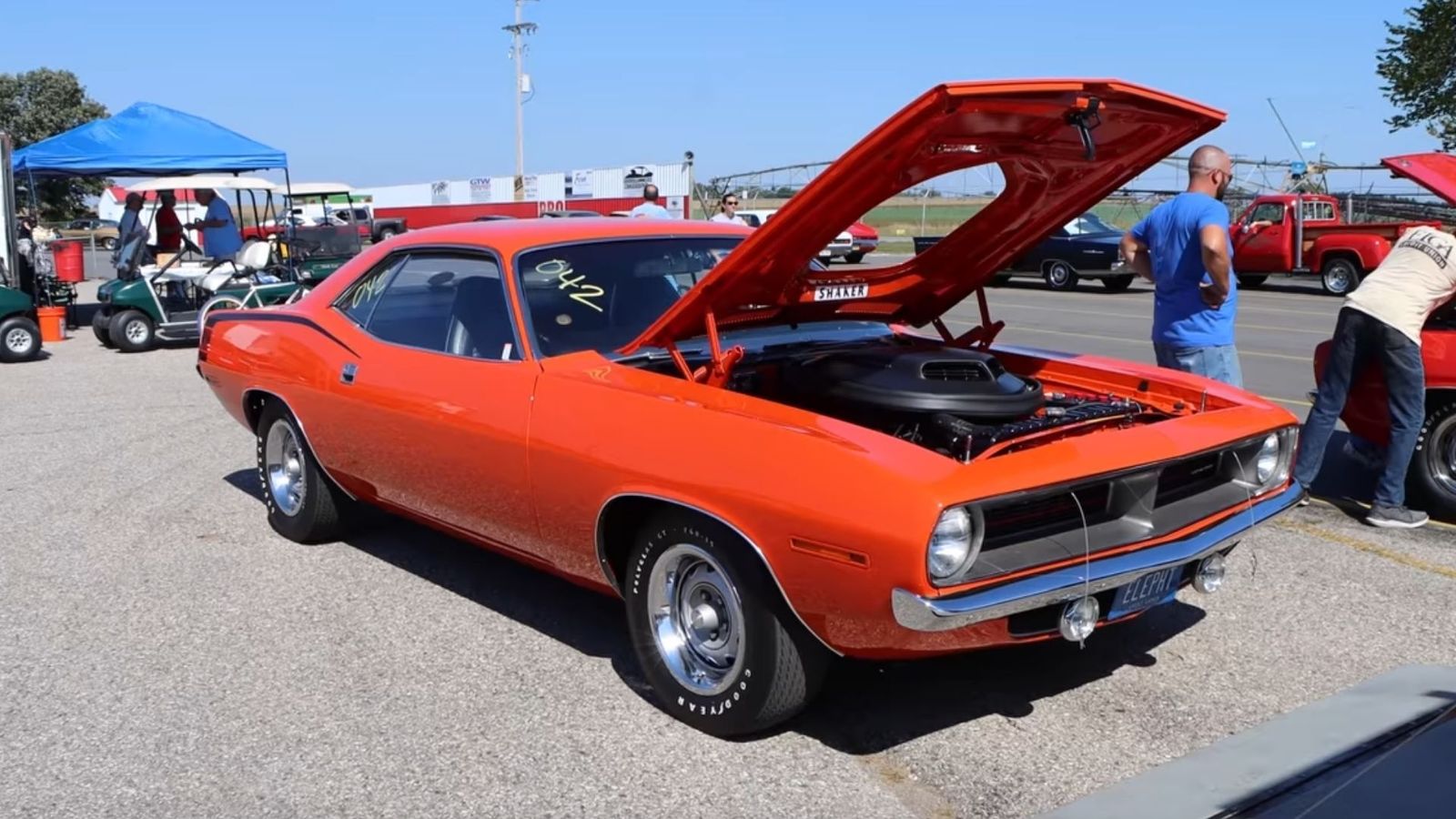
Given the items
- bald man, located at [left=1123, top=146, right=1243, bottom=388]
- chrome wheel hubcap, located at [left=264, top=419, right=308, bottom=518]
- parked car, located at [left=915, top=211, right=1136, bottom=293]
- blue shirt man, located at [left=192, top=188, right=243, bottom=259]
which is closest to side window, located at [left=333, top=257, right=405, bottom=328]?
chrome wheel hubcap, located at [left=264, top=419, right=308, bottom=518]

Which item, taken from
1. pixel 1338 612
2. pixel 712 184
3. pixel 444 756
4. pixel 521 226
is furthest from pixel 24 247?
pixel 712 184

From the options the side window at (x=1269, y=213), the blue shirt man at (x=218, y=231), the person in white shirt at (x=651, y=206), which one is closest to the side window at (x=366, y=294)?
the person in white shirt at (x=651, y=206)

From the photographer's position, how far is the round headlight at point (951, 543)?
10.5ft

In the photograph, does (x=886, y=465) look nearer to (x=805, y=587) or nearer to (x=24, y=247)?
(x=805, y=587)

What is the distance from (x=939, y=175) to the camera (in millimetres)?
4199

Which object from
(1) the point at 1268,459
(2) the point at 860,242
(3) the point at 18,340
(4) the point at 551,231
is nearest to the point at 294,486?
(4) the point at 551,231

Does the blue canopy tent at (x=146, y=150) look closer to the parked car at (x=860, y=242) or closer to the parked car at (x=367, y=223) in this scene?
the parked car at (x=367, y=223)

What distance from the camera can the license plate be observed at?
11.8 ft

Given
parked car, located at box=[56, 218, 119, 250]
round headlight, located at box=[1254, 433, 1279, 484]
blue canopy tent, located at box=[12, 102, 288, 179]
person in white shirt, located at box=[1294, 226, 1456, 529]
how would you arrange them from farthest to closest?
parked car, located at box=[56, 218, 119, 250] → blue canopy tent, located at box=[12, 102, 288, 179] → person in white shirt, located at box=[1294, 226, 1456, 529] → round headlight, located at box=[1254, 433, 1279, 484]

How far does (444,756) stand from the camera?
3.67 metres

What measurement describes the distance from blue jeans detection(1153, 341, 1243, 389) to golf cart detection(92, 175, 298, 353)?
1075 centimetres

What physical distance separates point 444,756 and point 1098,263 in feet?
64.3

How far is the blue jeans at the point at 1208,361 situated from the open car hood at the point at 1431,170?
1.18 m

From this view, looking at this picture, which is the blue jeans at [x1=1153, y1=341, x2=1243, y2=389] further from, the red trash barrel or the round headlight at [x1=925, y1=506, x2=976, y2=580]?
the red trash barrel
